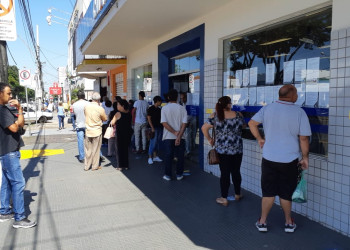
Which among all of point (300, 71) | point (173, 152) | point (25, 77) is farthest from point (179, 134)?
point (25, 77)

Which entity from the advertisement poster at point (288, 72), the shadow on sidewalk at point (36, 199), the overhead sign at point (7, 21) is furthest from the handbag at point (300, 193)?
the overhead sign at point (7, 21)

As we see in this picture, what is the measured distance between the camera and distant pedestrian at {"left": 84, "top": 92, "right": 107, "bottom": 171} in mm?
6713

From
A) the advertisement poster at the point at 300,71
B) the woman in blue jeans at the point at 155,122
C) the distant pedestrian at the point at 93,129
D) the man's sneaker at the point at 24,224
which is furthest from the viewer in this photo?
the woman in blue jeans at the point at 155,122

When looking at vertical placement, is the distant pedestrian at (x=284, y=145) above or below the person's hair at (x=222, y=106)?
below

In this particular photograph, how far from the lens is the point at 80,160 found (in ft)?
26.6

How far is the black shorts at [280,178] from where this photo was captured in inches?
137

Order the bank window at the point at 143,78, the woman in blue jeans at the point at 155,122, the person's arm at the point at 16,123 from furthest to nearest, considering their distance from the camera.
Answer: the bank window at the point at 143,78, the woman in blue jeans at the point at 155,122, the person's arm at the point at 16,123

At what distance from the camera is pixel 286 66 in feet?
15.2

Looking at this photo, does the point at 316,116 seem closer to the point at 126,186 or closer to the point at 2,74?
the point at 126,186

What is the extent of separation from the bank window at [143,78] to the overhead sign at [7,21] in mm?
5278

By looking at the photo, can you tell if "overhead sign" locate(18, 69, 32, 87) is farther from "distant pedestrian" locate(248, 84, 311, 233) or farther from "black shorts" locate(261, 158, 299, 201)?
"black shorts" locate(261, 158, 299, 201)

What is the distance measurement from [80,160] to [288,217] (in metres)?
5.94

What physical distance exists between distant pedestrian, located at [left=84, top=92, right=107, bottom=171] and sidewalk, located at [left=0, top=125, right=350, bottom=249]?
0.65 meters

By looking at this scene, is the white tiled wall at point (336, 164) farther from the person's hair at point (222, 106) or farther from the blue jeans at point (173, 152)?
the blue jeans at point (173, 152)
